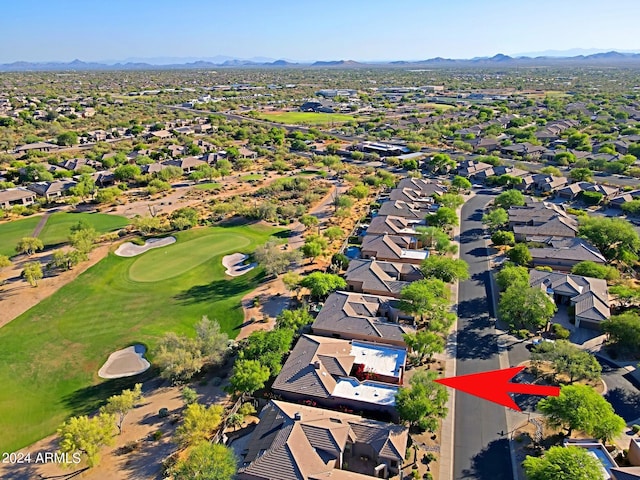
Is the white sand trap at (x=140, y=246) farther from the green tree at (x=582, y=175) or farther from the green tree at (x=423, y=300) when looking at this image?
the green tree at (x=582, y=175)

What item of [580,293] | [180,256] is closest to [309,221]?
[180,256]

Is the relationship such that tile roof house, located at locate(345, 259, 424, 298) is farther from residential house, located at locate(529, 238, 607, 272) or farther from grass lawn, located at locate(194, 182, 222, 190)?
grass lawn, located at locate(194, 182, 222, 190)

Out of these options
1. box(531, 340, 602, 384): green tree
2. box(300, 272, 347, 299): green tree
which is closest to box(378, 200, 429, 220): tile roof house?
box(300, 272, 347, 299): green tree

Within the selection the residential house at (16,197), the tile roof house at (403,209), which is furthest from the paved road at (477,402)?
the residential house at (16,197)

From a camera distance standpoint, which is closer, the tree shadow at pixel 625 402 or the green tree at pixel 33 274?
the tree shadow at pixel 625 402

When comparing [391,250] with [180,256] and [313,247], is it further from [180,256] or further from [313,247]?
[180,256]

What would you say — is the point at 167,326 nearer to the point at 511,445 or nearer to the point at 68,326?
the point at 68,326
